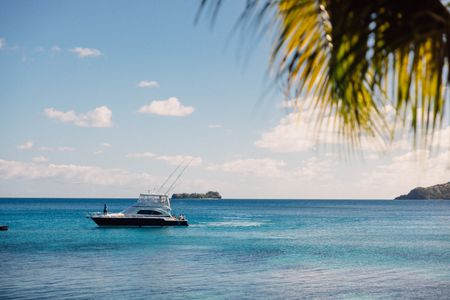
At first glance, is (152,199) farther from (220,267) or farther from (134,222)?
(220,267)

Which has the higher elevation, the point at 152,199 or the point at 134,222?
the point at 152,199

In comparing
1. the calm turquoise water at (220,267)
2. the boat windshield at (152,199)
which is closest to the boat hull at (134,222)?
the boat windshield at (152,199)

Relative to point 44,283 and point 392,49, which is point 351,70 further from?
point 44,283

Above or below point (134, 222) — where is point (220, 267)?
below

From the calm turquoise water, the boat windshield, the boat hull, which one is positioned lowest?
the calm turquoise water

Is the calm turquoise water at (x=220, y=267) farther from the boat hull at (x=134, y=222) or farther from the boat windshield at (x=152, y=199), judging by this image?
the boat windshield at (x=152, y=199)

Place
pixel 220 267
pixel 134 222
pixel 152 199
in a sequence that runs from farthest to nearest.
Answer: pixel 152 199
pixel 134 222
pixel 220 267

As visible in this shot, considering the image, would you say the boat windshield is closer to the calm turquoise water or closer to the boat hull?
the boat hull

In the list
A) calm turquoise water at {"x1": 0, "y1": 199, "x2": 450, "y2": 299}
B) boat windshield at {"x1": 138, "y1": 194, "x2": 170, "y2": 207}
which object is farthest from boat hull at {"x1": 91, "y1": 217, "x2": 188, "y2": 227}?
calm turquoise water at {"x1": 0, "y1": 199, "x2": 450, "y2": 299}

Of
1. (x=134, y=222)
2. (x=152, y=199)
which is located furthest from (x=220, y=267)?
(x=134, y=222)

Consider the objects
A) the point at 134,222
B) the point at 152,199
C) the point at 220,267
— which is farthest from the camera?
the point at 152,199

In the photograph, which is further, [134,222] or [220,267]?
[134,222]

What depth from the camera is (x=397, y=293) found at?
2698cm

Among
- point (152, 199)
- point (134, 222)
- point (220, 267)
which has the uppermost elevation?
point (152, 199)
